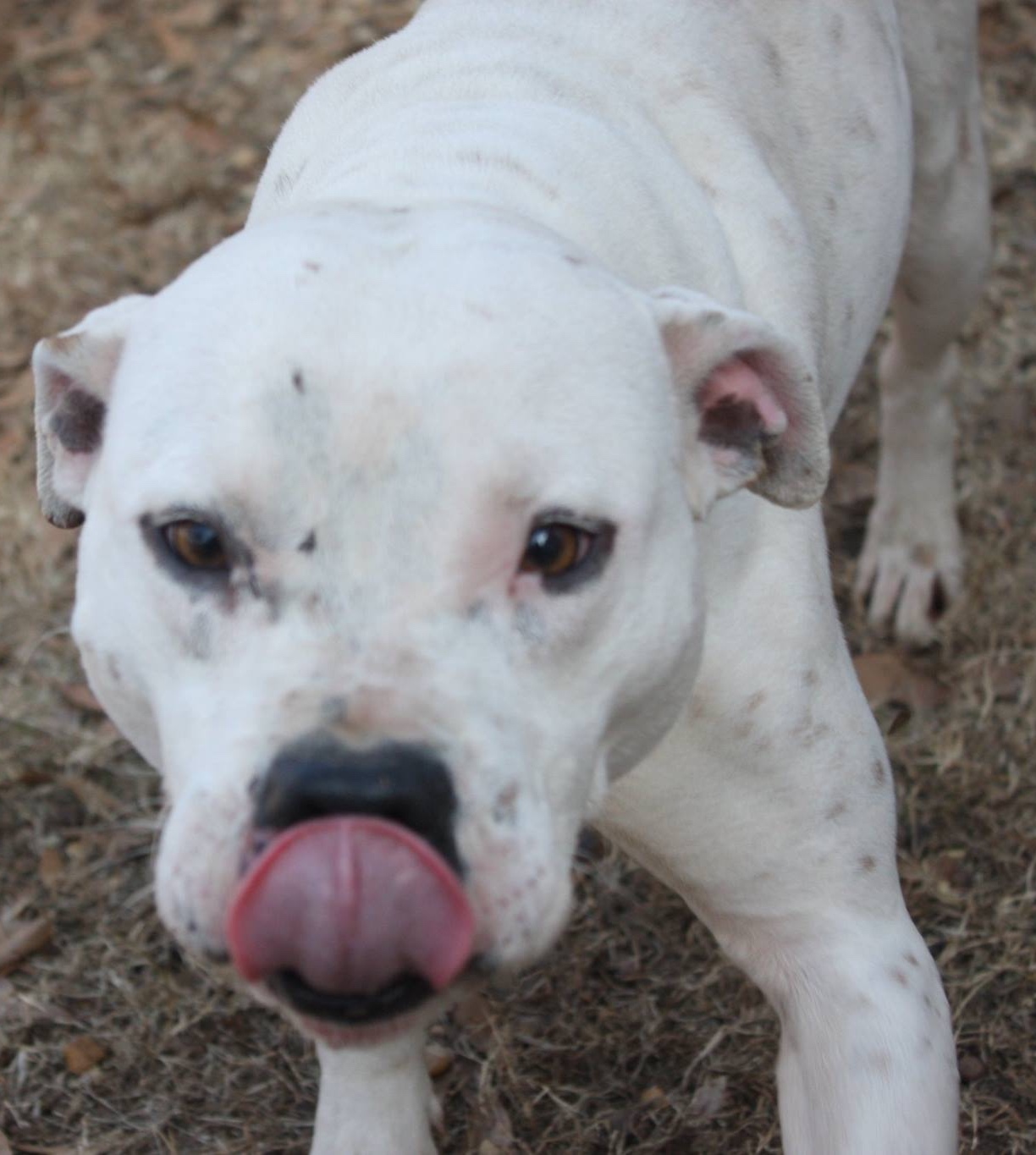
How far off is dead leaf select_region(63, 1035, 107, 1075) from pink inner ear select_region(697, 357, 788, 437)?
194 cm

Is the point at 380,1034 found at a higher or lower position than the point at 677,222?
lower

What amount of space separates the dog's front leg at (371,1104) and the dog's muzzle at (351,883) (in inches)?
47.6

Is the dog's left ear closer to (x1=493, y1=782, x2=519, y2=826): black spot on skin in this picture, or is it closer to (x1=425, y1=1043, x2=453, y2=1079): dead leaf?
(x1=493, y1=782, x2=519, y2=826): black spot on skin

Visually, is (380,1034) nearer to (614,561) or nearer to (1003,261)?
(614,561)

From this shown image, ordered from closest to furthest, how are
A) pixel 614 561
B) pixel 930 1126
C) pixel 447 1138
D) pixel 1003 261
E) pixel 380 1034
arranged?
1. pixel 380 1034
2. pixel 614 561
3. pixel 930 1126
4. pixel 447 1138
5. pixel 1003 261

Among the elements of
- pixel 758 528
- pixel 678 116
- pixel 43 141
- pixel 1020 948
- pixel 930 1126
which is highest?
pixel 678 116

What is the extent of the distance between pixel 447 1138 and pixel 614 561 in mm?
1654

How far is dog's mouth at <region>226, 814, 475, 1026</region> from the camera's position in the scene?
1.99 m

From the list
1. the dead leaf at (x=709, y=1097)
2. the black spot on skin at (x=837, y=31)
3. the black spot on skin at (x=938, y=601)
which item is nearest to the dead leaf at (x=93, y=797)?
the dead leaf at (x=709, y=1097)

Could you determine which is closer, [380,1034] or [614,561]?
[380,1034]

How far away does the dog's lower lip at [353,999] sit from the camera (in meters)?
2.07

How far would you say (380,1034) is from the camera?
218 centimetres

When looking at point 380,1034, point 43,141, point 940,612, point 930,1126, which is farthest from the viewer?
point 43,141

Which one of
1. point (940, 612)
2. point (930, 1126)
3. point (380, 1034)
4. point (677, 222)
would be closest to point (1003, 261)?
point (940, 612)
